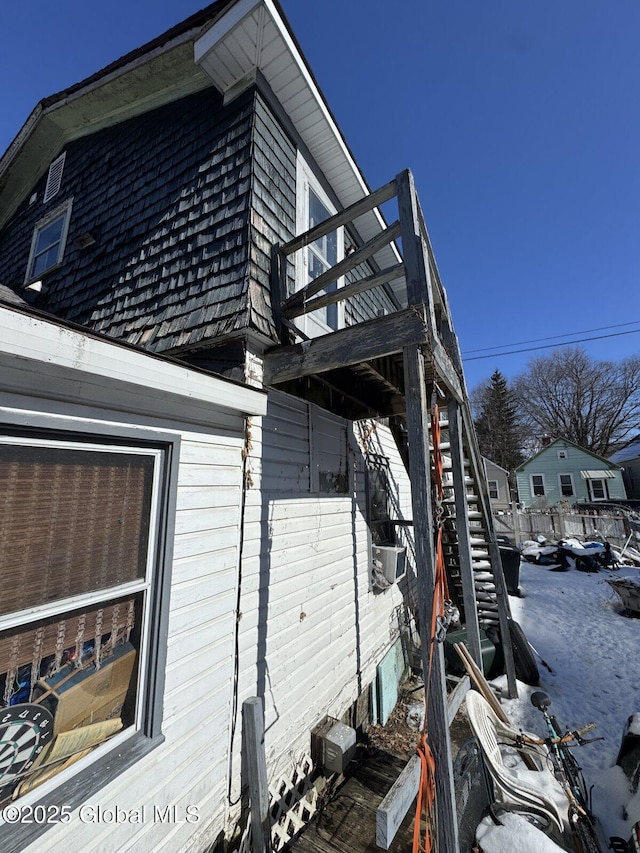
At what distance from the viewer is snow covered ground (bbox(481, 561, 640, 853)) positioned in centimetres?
312

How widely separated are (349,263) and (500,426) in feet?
132

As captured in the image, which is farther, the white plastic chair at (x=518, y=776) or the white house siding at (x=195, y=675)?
the white plastic chair at (x=518, y=776)

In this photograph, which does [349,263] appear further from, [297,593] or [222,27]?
[297,593]

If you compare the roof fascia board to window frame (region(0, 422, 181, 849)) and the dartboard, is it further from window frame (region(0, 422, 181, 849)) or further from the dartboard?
the dartboard

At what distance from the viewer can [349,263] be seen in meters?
3.18

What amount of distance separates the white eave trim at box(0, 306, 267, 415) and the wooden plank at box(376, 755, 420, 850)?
246cm

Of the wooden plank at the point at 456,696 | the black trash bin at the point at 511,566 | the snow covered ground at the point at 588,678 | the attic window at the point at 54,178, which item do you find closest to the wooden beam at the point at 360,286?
the wooden plank at the point at 456,696

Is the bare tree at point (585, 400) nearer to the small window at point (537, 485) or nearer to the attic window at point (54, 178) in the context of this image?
the small window at point (537, 485)

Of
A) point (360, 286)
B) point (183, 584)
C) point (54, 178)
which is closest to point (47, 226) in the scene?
point (54, 178)

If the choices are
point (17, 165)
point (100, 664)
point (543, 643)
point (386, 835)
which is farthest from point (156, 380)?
point (543, 643)

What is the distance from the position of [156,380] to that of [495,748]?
157 inches

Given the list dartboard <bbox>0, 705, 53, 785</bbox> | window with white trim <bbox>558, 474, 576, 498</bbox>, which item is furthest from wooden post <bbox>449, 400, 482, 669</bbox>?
window with white trim <bbox>558, 474, 576, 498</bbox>

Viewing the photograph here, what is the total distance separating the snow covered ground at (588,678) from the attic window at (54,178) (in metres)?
9.22

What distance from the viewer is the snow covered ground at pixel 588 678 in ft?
10.2
